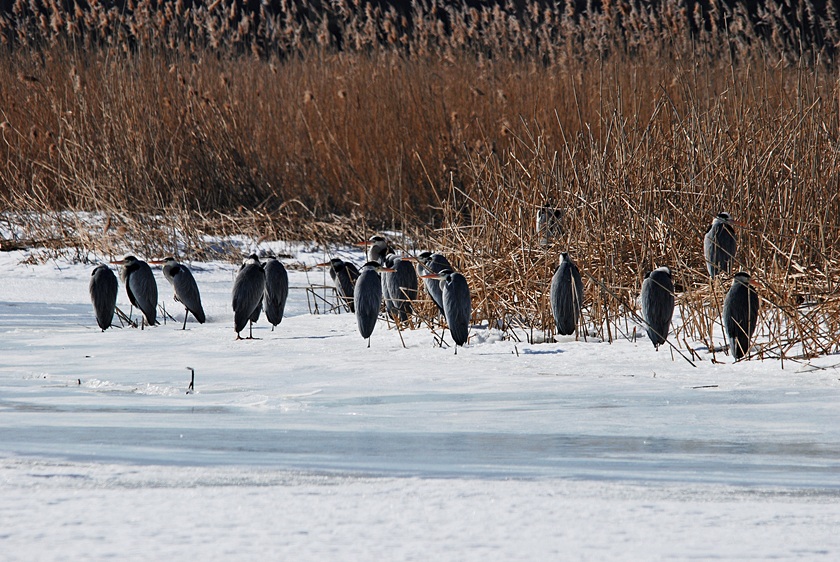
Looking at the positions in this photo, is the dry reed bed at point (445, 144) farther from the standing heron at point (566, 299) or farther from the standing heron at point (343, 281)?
the standing heron at point (343, 281)

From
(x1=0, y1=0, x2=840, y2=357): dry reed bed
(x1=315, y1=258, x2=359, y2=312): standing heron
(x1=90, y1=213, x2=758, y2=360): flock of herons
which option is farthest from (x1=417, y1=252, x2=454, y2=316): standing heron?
(x1=315, y1=258, x2=359, y2=312): standing heron

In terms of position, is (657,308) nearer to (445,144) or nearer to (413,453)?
(413,453)

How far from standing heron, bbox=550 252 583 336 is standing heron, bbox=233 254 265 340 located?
4.43 feet

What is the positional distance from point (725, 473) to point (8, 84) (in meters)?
7.51

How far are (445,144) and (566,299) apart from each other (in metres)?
4.35

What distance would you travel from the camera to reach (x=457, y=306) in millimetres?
4461

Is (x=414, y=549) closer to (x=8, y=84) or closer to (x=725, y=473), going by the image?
(x=725, y=473)

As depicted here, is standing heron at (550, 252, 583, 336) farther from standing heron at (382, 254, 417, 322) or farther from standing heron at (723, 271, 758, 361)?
standing heron at (382, 254, 417, 322)

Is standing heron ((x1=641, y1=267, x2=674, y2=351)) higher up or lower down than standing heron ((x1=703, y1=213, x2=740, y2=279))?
lower down

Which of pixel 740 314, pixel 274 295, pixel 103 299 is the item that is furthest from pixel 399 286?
pixel 740 314

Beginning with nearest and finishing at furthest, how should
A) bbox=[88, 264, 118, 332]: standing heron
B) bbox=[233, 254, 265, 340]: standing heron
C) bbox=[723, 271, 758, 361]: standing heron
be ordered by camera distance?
bbox=[723, 271, 758, 361]: standing heron
bbox=[233, 254, 265, 340]: standing heron
bbox=[88, 264, 118, 332]: standing heron

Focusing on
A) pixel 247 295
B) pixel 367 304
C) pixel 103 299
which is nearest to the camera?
Result: pixel 367 304

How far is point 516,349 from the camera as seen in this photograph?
432 cm

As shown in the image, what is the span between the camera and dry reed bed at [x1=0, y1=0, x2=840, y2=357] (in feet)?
17.0
